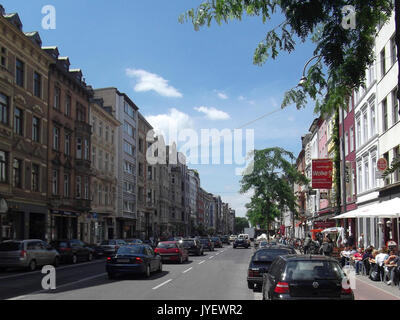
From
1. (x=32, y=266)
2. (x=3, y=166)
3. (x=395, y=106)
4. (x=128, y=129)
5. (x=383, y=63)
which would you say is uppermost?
(x=128, y=129)

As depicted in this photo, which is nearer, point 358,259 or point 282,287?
point 282,287

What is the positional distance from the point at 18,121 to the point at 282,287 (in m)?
29.6

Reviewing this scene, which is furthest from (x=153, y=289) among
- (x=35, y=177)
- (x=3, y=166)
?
(x=35, y=177)

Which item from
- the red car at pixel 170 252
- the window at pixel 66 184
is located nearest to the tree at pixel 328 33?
the red car at pixel 170 252

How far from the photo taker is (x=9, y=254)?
78.7 feet

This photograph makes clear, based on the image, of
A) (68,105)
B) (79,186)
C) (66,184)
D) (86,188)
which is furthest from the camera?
(86,188)

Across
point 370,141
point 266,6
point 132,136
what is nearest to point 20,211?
point 370,141

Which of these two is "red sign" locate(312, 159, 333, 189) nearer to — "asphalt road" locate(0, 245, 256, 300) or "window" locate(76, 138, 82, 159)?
"asphalt road" locate(0, 245, 256, 300)

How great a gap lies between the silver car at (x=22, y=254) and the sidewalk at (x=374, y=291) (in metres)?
15.7

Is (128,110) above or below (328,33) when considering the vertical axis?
above

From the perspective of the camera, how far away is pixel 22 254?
24.0 meters

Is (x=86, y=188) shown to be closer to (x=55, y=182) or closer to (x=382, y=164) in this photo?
(x=55, y=182)

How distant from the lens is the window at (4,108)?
31828 millimetres

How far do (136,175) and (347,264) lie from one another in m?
48.1
